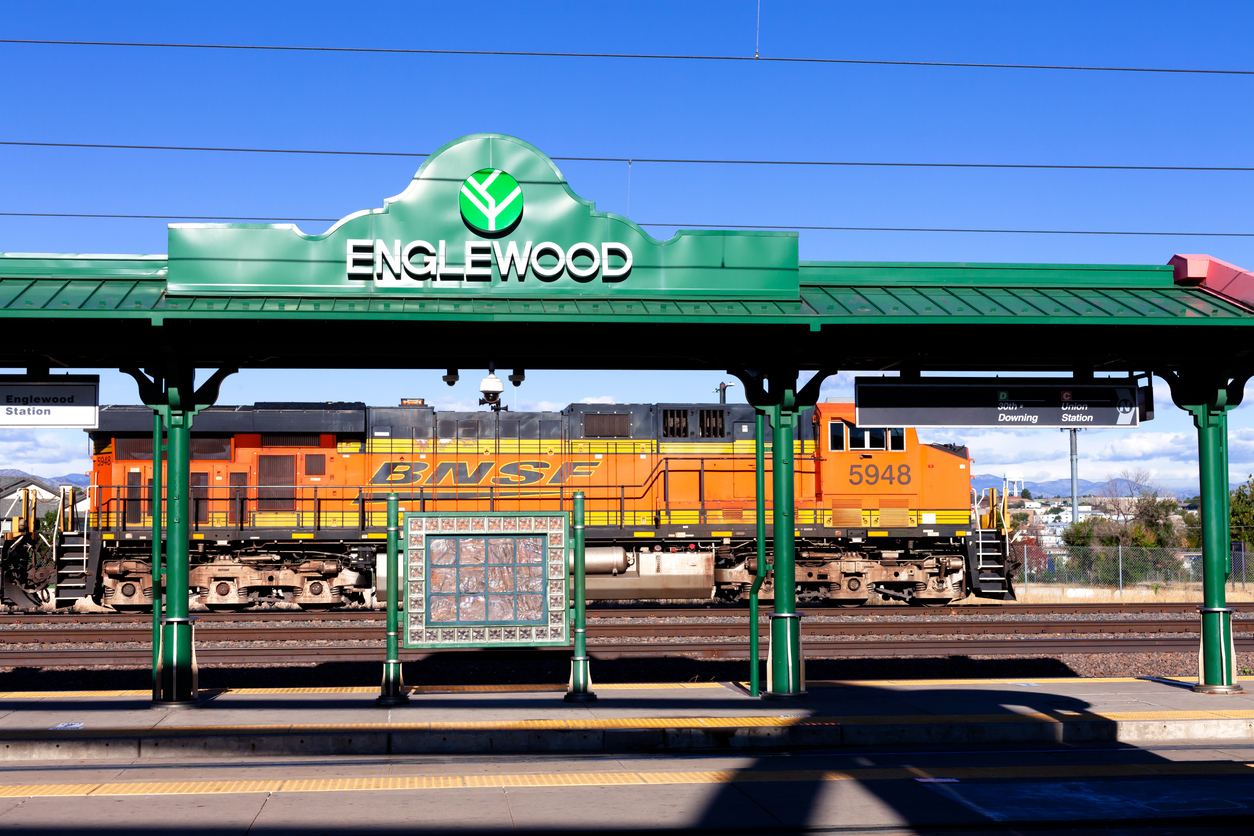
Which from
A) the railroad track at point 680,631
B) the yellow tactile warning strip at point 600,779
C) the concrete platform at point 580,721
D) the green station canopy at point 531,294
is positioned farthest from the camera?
the railroad track at point 680,631

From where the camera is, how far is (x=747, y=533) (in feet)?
68.8

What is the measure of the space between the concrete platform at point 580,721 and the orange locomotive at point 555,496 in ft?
33.1

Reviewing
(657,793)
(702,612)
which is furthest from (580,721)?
(702,612)

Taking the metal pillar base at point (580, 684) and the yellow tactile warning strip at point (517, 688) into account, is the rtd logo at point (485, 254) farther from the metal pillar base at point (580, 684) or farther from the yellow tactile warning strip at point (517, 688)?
the yellow tactile warning strip at point (517, 688)

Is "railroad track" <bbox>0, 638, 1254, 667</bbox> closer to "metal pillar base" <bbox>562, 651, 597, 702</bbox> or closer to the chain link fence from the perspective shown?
"metal pillar base" <bbox>562, 651, 597, 702</bbox>

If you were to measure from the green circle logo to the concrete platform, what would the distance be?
456 cm

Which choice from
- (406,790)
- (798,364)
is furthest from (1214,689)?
(406,790)

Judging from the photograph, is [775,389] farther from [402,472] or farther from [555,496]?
[402,472]

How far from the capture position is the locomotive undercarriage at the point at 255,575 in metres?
20.4

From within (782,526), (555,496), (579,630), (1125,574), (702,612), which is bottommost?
(1125,574)

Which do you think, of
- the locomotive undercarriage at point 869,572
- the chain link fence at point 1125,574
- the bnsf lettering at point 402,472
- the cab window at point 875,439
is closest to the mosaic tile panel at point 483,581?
the bnsf lettering at point 402,472

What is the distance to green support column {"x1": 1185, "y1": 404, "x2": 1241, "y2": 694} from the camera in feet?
35.4

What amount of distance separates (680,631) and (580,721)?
8.63m

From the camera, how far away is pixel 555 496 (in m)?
20.9
